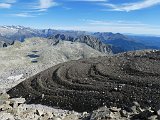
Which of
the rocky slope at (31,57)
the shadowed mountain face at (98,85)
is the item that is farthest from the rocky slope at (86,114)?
the rocky slope at (31,57)

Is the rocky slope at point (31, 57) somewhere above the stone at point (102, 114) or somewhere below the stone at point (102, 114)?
below

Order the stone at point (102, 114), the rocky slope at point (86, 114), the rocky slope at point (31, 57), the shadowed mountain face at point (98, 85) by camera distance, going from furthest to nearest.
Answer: the rocky slope at point (31, 57)
the shadowed mountain face at point (98, 85)
the stone at point (102, 114)
the rocky slope at point (86, 114)

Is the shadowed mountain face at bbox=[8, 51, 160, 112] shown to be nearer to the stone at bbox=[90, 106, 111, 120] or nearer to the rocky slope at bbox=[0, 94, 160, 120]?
the rocky slope at bbox=[0, 94, 160, 120]

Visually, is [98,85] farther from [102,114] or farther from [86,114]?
[102,114]

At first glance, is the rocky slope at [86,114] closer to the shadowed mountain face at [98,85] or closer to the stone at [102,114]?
the stone at [102,114]

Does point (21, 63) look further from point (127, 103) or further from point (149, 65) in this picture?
point (127, 103)

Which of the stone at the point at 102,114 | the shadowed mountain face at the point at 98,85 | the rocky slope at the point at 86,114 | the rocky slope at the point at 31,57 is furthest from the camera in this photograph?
the rocky slope at the point at 31,57

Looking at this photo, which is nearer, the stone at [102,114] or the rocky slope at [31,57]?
the stone at [102,114]

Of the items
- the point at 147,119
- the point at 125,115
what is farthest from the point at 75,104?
the point at 147,119
